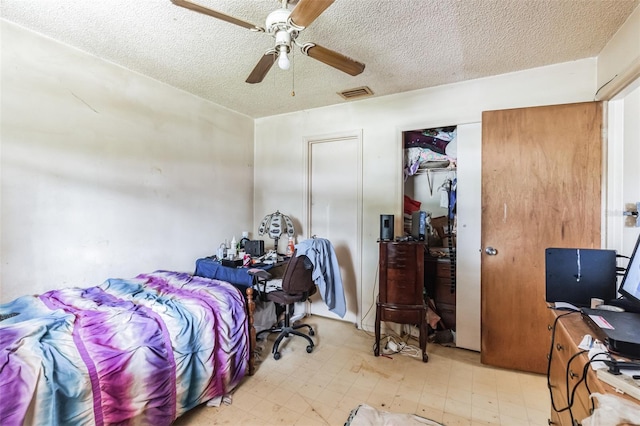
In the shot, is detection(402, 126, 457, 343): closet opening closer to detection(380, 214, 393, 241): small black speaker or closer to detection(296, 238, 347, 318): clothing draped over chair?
detection(380, 214, 393, 241): small black speaker

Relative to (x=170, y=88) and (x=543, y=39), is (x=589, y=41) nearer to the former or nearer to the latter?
(x=543, y=39)

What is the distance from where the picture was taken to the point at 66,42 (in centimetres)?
207

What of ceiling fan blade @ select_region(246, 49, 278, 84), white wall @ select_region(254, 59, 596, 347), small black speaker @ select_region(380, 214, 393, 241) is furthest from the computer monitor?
ceiling fan blade @ select_region(246, 49, 278, 84)

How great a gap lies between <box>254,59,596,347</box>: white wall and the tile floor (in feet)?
1.72

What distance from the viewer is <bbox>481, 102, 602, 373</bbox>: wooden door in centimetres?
205

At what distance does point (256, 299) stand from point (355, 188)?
155 centimetres

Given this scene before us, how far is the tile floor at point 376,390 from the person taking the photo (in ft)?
5.73

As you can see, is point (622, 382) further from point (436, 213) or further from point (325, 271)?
point (436, 213)

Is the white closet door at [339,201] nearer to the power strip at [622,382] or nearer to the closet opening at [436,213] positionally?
the closet opening at [436,213]

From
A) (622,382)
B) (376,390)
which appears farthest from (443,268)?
(622,382)

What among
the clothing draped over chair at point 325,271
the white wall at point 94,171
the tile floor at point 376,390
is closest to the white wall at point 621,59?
the tile floor at point 376,390

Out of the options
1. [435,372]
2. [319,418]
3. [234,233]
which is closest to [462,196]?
[435,372]

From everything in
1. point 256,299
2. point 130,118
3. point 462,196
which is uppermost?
point 130,118

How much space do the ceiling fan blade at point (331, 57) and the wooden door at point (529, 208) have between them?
126cm
